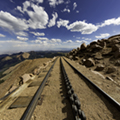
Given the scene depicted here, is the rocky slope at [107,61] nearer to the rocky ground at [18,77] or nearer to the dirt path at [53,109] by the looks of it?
the dirt path at [53,109]

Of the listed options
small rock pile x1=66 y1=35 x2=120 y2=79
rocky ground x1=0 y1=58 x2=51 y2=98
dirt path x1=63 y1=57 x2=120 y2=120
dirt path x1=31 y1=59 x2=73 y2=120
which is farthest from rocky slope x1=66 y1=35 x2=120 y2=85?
rocky ground x1=0 y1=58 x2=51 y2=98

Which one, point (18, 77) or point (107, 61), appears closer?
point (107, 61)

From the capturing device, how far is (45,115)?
6.73 feet

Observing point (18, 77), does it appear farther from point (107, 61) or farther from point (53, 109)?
point (107, 61)

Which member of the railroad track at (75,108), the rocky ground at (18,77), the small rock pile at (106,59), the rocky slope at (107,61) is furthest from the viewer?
the small rock pile at (106,59)

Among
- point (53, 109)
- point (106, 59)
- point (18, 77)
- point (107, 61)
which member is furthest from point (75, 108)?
point (18, 77)

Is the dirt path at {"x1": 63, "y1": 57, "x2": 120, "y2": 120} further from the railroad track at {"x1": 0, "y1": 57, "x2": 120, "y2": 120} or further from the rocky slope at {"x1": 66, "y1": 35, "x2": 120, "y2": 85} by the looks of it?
the rocky slope at {"x1": 66, "y1": 35, "x2": 120, "y2": 85}

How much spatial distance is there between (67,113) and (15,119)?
5.93ft

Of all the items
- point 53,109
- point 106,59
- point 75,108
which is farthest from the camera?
point 106,59

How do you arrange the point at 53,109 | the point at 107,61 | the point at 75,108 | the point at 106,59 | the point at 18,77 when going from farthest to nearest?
the point at 18,77, the point at 106,59, the point at 107,61, the point at 53,109, the point at 75,108

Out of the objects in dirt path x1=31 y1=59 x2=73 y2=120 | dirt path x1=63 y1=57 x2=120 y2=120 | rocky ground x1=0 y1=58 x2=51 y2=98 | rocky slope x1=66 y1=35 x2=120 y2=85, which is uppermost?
rocky slope x1=66 y1=35 x2=120 y2=85

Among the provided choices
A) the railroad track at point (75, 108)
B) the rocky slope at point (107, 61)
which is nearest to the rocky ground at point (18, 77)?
the railroad track at point (75, 108)

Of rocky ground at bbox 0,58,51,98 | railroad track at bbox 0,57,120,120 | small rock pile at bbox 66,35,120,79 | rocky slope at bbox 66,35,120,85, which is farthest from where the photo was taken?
small rock pile at bbox 66,35,120,79

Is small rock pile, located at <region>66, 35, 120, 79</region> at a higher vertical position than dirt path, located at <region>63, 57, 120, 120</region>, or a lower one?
higher
